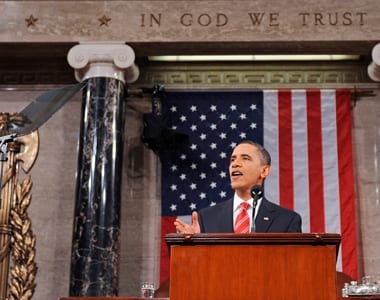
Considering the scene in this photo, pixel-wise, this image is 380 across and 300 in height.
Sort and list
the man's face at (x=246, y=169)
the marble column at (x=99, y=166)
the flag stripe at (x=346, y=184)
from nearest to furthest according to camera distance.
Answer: the man's face at (x=246, y=169) < the marble column at (x=99, y=166) < the flag stripe at (x=346, y=184)

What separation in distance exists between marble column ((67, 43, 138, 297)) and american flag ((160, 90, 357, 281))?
851 mm

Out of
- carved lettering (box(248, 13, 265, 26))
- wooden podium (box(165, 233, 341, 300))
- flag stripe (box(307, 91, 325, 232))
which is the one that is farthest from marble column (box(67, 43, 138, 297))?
wooden podium (box(165, 233, 341, 300))

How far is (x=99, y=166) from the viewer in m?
9.23

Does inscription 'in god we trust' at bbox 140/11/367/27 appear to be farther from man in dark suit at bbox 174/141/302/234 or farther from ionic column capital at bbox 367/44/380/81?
man in dark suit at bbox 174/141/302/234

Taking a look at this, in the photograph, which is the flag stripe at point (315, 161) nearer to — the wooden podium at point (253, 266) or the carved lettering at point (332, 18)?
the carved lettering at point (332, 18)

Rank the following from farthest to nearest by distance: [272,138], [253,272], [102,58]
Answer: [272,138] < [102,58] < [253,272]

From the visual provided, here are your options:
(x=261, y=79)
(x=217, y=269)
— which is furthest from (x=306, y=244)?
(x=261, y=79)

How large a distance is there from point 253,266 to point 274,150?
5.61 meters

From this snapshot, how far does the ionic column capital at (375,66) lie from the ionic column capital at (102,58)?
9.55 feet

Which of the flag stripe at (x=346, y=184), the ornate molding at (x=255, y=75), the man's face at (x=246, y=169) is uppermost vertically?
the ornate molding at (x=255, y=75)

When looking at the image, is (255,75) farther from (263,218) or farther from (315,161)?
(263,218)

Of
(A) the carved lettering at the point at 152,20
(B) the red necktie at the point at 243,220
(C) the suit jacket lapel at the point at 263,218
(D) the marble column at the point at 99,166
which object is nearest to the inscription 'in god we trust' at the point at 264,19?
(A) the carved lettering at the point at 152,20

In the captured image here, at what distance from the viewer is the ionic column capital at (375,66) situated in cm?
950

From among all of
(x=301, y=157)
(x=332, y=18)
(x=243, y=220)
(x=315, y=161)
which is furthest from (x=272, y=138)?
(x=243, y=220)
